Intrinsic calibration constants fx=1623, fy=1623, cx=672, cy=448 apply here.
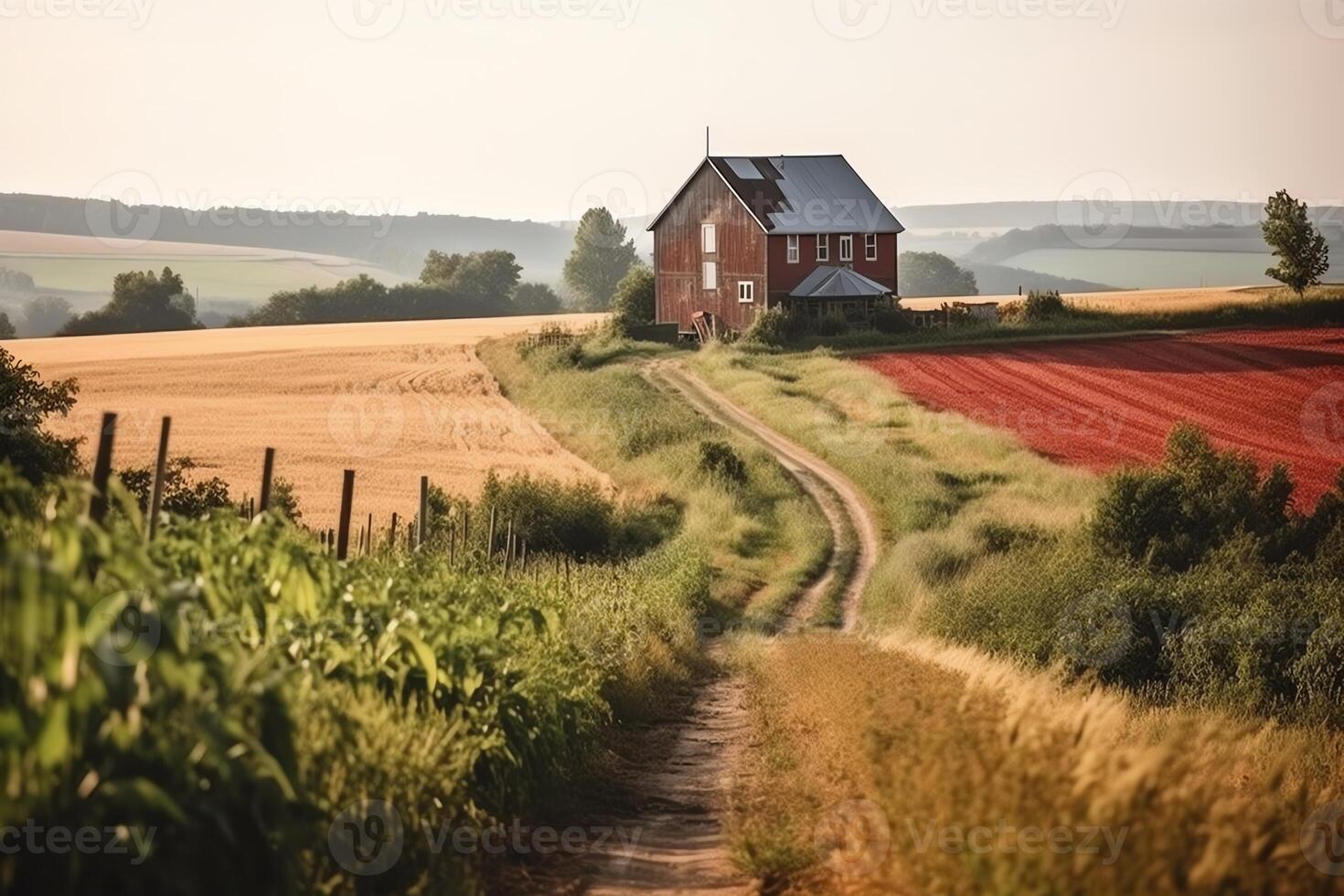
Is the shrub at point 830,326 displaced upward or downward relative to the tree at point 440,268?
downward

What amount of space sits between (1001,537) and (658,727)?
62.9 feet

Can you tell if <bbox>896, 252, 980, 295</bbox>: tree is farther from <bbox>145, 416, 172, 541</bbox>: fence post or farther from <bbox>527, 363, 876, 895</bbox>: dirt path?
<bbox>145, 416, 172, 541</bbox>: fence post

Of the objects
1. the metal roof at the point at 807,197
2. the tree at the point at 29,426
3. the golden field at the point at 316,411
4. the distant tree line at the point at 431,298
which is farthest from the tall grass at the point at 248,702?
the distant tree line at the point at 431,298

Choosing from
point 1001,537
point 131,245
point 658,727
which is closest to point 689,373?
point 1001,537

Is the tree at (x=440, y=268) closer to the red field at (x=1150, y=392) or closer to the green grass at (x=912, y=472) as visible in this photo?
the red field at (x=1150, y=392)

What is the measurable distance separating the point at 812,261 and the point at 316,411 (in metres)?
24.8

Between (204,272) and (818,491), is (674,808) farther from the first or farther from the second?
(204,272)

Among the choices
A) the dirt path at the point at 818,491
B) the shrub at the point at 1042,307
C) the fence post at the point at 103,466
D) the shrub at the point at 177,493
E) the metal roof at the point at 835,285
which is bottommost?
the dirt path at the point at 818,491

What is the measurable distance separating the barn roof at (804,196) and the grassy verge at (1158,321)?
6.40 metres

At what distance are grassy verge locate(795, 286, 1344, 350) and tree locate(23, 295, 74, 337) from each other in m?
56.1

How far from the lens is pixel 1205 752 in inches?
392

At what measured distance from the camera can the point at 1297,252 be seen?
82.8m

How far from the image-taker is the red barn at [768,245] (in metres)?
70.0

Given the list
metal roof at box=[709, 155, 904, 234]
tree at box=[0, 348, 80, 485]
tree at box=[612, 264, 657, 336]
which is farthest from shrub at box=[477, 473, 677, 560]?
tree at box=[612, 264, 657, 336]
